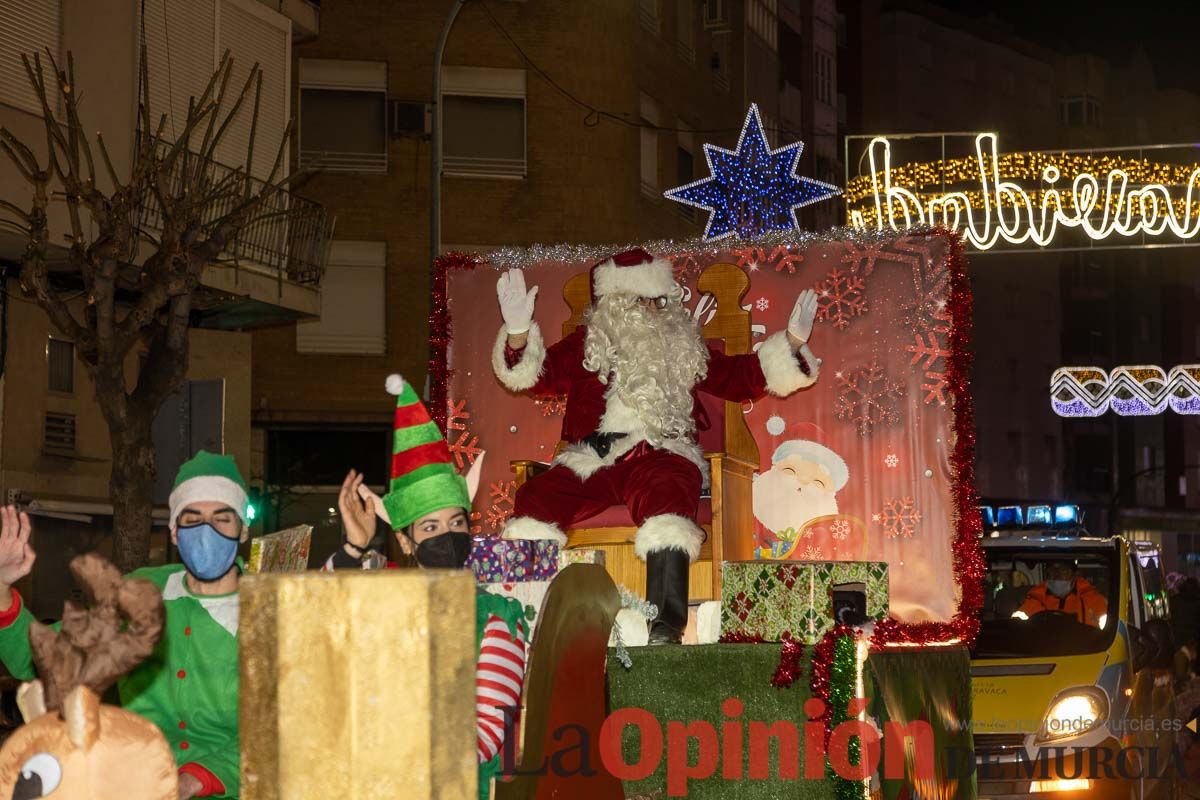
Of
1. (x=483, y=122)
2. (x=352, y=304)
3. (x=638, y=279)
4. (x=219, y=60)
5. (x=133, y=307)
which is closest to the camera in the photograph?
(x=638, y=279)

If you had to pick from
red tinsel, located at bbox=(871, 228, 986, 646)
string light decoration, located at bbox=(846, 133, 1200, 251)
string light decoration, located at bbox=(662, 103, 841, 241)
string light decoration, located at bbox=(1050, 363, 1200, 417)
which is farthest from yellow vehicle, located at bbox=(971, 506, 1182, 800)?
string light decoration, located at bbox=(1050, 363, 1200, 417)

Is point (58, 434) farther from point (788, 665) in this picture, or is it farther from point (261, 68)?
point (788, 665)

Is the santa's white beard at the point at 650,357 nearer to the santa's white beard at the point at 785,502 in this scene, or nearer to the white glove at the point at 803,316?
the white glove at the point at 803,316

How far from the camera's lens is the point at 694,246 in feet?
31.8

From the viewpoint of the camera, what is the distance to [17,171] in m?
15.7

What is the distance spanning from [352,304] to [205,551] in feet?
76.3

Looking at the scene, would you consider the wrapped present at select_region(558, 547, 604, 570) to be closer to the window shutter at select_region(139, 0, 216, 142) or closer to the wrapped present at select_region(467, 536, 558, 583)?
the wrapped present at select_region(467, 536, 558, 583)

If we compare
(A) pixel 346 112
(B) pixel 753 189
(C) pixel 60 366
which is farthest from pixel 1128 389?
(B) pixel 753 189

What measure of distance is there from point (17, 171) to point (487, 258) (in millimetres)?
7424

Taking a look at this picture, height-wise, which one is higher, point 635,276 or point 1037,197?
Answer: point 1037,197

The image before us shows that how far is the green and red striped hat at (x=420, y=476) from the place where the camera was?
15.9 feet

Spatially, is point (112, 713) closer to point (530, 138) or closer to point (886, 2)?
point (530, 138)

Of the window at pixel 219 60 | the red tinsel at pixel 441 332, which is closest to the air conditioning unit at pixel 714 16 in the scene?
the window at pixel 219 60

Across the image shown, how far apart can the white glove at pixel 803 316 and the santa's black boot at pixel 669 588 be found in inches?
67.2
